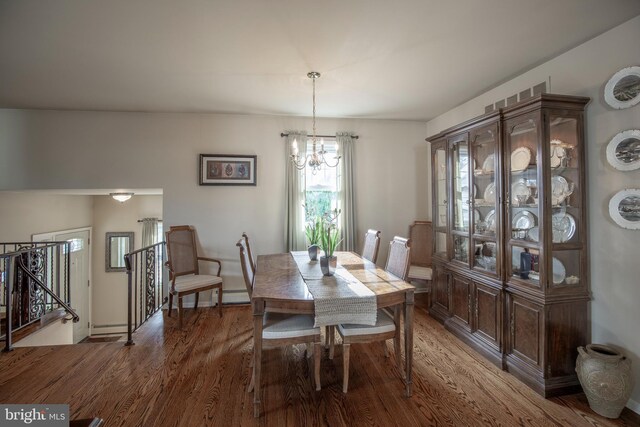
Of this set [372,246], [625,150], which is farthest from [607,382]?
[372,246]

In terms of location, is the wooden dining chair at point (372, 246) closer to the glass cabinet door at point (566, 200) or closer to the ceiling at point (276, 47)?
the glass cabinet door at point (566, 200)

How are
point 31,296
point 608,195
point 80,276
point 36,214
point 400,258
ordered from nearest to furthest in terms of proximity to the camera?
point 608,195, point 400,258, point 31,296, point 36,214, point 80,276

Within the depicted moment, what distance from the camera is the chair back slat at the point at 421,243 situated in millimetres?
4090

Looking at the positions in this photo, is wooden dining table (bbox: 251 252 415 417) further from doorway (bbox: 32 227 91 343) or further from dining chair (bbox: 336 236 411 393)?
doorway (bbox: 32 227 91 343)

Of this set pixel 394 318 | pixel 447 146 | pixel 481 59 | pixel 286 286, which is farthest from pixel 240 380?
pixel 481 59

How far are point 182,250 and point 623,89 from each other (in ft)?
15.1

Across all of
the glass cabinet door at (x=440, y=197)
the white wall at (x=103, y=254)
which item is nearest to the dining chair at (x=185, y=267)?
the white wall at (x=103, y=254)

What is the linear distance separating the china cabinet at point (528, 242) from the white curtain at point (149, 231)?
18.4 feet

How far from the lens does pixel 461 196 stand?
317cm

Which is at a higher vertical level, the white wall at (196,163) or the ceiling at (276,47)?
the ceiling at (276,47)

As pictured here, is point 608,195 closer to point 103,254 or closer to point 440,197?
point 440,197

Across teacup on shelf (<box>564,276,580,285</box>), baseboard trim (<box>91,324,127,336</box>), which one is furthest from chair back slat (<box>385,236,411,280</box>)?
baseboard trim (<box>91,324,127,336</box>)

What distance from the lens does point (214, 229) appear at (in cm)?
407

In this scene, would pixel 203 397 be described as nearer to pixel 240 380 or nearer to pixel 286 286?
pixel 240 380
